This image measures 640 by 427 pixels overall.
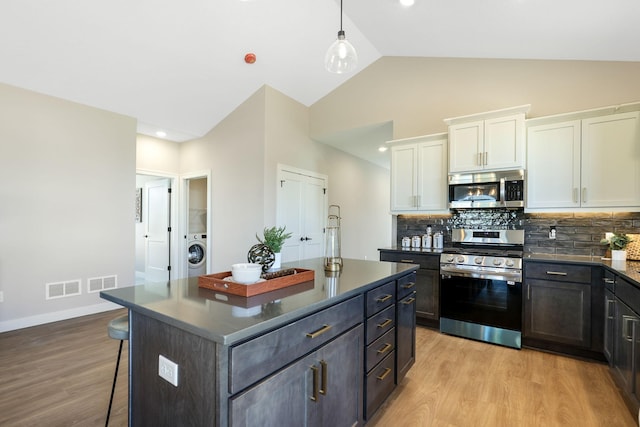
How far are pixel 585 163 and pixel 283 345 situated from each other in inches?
132

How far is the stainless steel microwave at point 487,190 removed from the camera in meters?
3.24

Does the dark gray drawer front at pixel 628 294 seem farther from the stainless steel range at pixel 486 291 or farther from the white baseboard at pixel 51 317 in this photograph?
the white baseboard at pixel 51 317

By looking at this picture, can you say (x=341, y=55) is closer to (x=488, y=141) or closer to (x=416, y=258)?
(x=488, y=141)

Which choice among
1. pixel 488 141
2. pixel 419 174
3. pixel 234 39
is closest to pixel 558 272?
pixel 488 141

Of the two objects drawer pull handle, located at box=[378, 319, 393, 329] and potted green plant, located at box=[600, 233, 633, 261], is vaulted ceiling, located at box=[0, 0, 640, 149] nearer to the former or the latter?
potted green plant, located at box=[600, 233, 633, 261]

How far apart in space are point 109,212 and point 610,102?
5.99 metres

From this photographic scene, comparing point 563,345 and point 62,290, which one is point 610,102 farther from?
point 62,290

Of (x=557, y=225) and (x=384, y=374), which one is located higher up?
(x=557, y=225)

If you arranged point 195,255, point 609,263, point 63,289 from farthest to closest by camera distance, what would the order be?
point 195,255 < point 63,289 < point 609,263

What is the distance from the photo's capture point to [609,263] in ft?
8.76

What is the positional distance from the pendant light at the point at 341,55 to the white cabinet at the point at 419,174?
Result: 186cm

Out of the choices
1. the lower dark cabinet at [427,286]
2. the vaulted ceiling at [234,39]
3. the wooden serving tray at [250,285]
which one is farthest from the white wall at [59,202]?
the lower dark cabinet at [427,286]

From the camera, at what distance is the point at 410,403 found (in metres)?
2.14

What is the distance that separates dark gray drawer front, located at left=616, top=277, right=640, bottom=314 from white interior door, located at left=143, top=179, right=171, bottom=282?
606 cm
